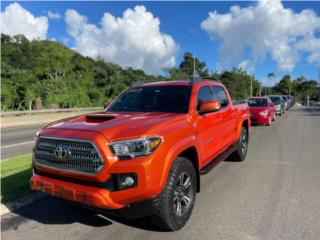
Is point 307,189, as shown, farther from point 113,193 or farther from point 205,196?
point 113,193

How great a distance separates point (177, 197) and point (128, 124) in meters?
1.13

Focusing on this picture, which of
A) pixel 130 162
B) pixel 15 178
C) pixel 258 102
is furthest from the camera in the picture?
pixel 258 102

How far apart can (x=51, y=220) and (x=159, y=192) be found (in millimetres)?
1832

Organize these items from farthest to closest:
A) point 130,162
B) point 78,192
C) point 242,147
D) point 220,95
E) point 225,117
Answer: point 242,147
point 220,95
point 225,117
point 78,192
point 130,162

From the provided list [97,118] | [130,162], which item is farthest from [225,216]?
[97,118]

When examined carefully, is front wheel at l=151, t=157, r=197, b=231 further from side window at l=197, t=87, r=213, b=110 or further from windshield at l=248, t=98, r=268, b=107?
windshield at l=248, t=98, r=268, b=107

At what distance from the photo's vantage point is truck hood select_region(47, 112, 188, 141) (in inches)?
134

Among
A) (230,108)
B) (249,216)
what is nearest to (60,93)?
(230,108)

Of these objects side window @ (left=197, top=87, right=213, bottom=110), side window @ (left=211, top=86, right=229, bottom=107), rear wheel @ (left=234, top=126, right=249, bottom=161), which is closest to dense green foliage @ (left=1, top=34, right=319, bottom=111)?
rear wheel @ (left=234, top=126, right=249, bottom=161)

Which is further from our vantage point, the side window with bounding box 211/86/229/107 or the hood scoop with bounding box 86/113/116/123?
the side window with bounding box 211/86/229/107

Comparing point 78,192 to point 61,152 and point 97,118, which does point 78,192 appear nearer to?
point 61,152

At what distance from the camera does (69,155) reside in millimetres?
3475

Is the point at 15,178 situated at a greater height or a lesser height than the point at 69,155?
lesser

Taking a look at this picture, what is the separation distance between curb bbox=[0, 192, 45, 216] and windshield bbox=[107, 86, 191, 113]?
6.33 ft
